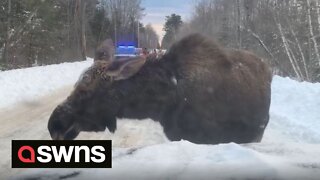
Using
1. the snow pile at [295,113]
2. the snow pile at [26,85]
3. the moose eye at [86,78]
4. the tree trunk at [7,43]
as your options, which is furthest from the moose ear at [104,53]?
the tree trunk at [7,43]

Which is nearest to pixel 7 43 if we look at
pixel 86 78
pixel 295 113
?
pixel 295 113

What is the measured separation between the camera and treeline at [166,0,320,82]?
3048cm

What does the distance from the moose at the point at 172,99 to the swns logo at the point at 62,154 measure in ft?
5.88

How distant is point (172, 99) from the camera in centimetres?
465

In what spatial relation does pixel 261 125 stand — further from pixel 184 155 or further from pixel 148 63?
pixel 184 155

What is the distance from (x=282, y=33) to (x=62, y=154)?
96.8 feet

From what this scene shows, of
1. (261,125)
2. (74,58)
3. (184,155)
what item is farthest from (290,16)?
(184,155)

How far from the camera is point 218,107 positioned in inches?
183

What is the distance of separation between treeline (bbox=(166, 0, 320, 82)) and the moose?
23.1m

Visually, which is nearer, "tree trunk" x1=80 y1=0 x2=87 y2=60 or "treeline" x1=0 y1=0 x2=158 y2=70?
"treeline" x1=0 y1=0 x2=158 y2=70

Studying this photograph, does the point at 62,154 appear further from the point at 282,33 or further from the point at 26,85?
the point at 282,33

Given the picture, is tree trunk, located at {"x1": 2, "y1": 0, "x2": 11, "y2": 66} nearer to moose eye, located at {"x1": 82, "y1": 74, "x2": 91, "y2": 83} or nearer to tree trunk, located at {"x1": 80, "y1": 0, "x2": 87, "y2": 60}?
tree trunk, located at {"x1": 80, "y1": 0, "x2": 87, "y2": 60}

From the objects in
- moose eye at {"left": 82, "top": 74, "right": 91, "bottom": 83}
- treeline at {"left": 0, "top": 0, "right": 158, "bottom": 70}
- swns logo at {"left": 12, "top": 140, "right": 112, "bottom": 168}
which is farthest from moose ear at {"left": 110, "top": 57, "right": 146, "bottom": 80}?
treeline at {"left": 0, "top": 0, "right": 158, "bottom": 70}

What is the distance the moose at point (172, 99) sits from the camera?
4.57 meters
